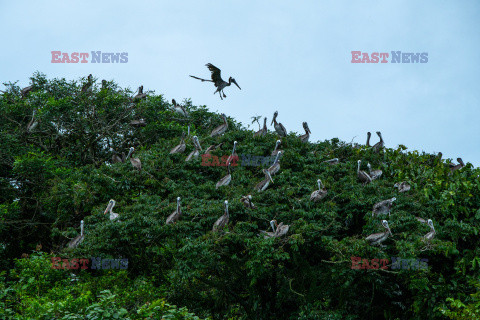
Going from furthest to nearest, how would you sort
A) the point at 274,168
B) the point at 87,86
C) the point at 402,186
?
the point at 87,86, the point at 274,168, the point at 402,186

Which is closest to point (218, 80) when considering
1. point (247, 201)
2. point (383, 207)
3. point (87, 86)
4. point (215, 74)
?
point (215, 74)

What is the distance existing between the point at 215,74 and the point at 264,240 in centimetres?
612

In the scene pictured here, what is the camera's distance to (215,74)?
Answer: 1568 centimetres

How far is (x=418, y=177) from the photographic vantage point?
1449 centimetres

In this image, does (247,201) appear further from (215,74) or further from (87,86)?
(87,86)

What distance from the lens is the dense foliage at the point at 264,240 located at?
1124 cm

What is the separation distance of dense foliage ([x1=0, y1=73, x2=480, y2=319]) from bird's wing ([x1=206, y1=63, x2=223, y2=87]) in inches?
62.4

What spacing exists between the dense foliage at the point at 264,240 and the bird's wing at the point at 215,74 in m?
1.59

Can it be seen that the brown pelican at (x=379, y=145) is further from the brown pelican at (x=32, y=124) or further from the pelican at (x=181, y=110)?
the brown pelican at (x=32, y=124)

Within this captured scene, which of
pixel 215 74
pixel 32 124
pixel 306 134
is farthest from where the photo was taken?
pixel 32 124

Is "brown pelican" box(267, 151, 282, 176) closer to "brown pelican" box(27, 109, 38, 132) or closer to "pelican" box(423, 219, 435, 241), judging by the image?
"pelican" box(423, 219, 435, 241)

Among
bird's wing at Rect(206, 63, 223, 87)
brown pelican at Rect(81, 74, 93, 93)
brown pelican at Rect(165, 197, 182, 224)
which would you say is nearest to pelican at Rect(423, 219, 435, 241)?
brown pelican at Rect(165, 197, 182, 224)

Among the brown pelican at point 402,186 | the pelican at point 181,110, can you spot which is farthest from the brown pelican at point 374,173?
the pelican at point 181,110

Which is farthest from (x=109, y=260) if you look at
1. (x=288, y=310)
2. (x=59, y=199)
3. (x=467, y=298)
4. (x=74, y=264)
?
(x=467, y=298)
